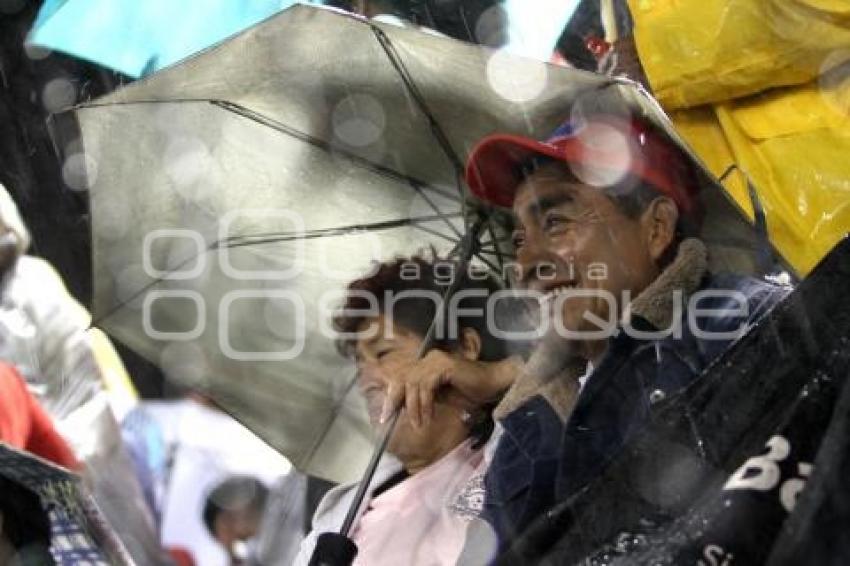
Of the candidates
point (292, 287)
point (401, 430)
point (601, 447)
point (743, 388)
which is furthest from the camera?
point (292, 287)

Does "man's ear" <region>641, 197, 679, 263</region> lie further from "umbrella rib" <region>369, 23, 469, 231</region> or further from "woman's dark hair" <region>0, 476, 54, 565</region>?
"woman's dark hair" <region>0, 476, 54, 565</region>

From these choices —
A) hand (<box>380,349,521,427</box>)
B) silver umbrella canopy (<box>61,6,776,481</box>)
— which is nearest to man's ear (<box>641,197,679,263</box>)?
silver umbrella canopy (<box>61,6,776,481</box>)

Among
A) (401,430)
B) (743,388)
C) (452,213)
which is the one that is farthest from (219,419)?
(743,388)

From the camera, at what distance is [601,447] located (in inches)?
77.6

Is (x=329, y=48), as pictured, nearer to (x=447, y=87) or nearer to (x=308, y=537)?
(x=447, y=87)

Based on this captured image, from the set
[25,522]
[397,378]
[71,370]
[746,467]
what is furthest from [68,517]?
[746,467]

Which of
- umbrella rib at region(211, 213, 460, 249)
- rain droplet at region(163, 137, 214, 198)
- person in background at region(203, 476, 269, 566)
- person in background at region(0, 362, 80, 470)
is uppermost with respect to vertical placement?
rain droplet at region(163, 137, 214, 198)

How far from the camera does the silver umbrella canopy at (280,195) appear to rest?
231 centimetres

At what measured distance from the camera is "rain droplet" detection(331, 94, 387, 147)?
2.42m

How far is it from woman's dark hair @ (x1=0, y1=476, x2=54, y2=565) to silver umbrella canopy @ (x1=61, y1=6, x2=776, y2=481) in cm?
39

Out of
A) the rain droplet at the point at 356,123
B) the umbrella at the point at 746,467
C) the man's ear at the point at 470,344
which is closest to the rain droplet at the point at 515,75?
the rain droplet at the point at 356,123

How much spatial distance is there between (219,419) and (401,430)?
503mm

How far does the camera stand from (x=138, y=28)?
2869mm

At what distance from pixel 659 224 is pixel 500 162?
0.95 ft
